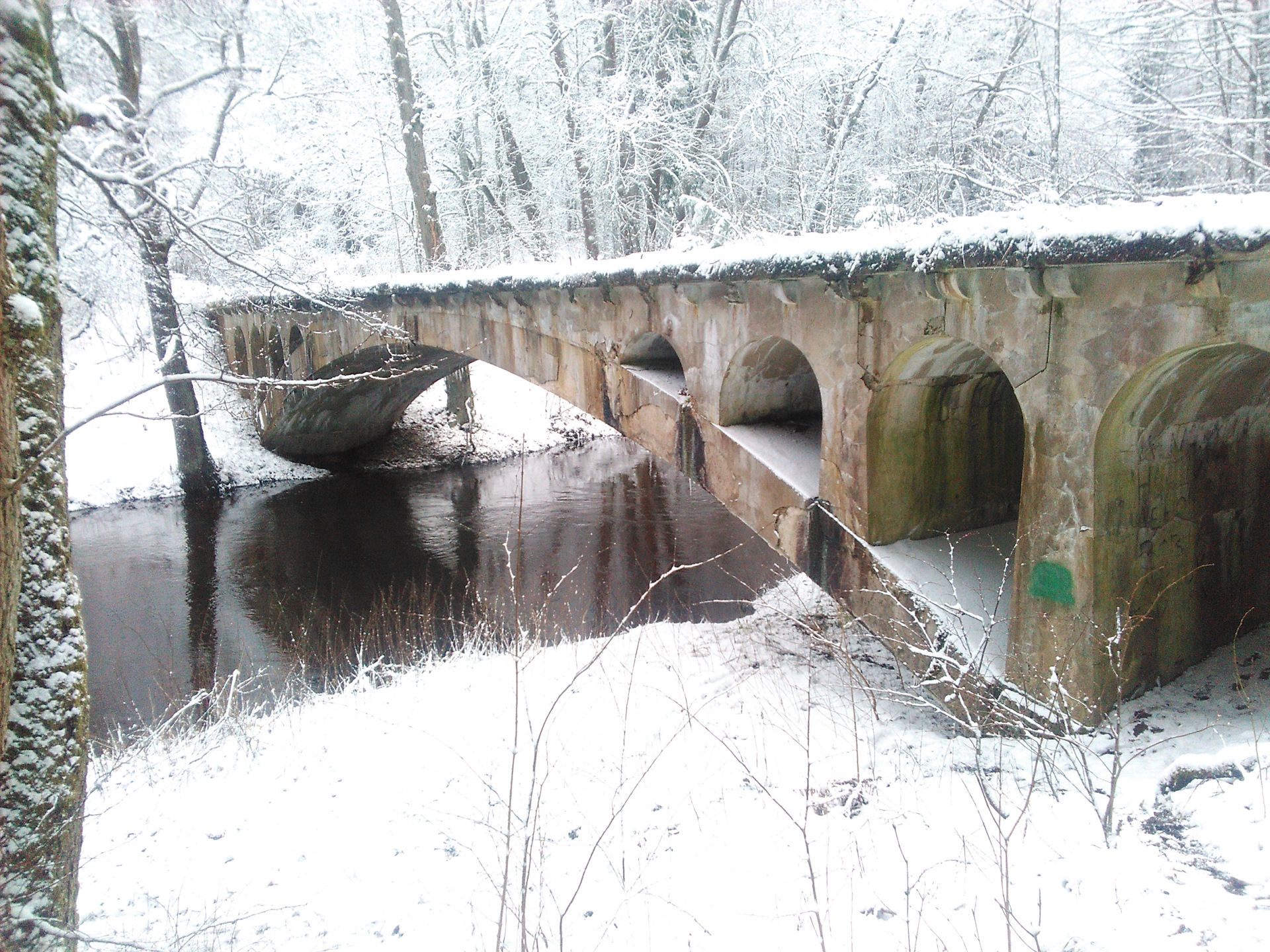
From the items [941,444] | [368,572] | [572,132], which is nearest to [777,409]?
[941,444]

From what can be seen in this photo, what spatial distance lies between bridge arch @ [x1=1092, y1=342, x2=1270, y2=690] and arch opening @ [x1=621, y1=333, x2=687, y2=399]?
4.24m

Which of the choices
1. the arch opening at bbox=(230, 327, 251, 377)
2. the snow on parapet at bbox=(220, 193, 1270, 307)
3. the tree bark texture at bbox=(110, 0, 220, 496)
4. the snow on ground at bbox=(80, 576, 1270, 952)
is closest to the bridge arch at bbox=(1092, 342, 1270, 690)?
the snow on ground at bbox=(80, 576, 1270, 952)

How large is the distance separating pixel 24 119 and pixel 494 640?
598 cm

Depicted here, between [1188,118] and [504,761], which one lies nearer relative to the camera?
[504,761]

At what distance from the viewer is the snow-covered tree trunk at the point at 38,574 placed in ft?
8.39

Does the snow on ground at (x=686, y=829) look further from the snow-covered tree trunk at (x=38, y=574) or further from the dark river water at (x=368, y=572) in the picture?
the dark river water at (x=368, y=572)

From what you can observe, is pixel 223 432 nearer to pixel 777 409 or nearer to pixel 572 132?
pixel 572 132

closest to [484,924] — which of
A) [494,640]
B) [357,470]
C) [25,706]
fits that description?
[25,706]

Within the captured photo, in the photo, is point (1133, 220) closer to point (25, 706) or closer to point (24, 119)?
point (24, 119)

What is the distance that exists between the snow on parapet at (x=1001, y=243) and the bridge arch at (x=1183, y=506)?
1.94 feet

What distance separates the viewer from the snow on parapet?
3.39 metres

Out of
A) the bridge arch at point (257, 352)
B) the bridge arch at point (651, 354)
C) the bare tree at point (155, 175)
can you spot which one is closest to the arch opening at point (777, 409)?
the bridge arch at point (651, 354)

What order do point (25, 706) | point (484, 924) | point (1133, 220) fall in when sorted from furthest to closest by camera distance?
point (1133, 220), point (484, 924), point (25, 706)

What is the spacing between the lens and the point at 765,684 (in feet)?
18.4
